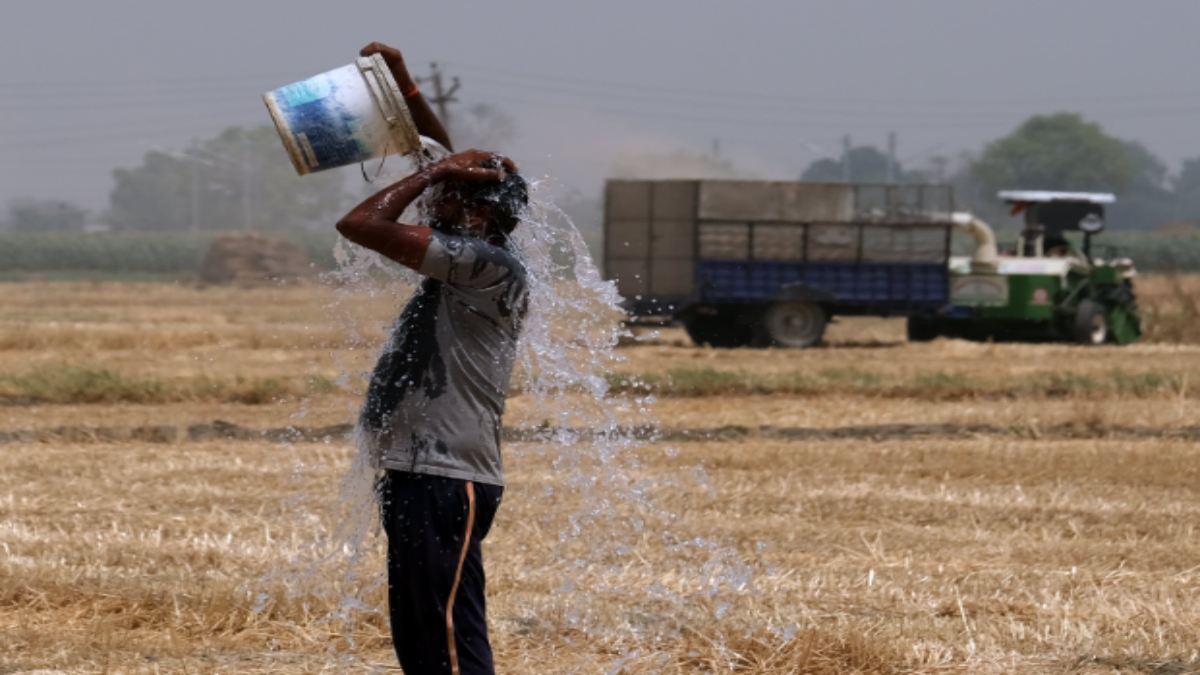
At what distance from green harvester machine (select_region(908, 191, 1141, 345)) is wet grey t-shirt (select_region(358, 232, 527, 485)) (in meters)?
19.1

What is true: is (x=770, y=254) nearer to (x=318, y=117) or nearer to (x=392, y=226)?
(x=318, y=117)

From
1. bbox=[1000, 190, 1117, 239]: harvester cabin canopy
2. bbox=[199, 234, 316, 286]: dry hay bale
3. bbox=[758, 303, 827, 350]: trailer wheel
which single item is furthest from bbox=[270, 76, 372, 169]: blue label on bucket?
bbox=[199, 234, 316, 286]: dry hay bale

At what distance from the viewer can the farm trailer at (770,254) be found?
22391 millimetres

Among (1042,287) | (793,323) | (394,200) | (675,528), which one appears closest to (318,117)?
(394,200)

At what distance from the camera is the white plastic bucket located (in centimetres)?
434

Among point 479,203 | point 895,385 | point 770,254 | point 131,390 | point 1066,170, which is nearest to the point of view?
point 479,203

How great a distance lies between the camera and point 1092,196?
A: 24.3m

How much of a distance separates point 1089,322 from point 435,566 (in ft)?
66.0

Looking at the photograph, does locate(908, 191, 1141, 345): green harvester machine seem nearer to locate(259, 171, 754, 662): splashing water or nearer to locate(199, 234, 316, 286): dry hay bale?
locate(259, 171, 754, 662): splashing water

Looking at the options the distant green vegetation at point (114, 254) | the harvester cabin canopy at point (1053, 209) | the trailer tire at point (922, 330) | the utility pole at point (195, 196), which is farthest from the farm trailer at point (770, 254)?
the utility pole at point (195, 196)

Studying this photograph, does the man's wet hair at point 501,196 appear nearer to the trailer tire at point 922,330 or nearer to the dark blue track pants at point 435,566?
the dark blue track pants at point 435,566

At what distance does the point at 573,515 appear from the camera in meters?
7.84

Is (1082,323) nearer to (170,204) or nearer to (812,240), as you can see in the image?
(812,240)

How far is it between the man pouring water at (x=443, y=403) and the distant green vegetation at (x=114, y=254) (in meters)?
28.6
